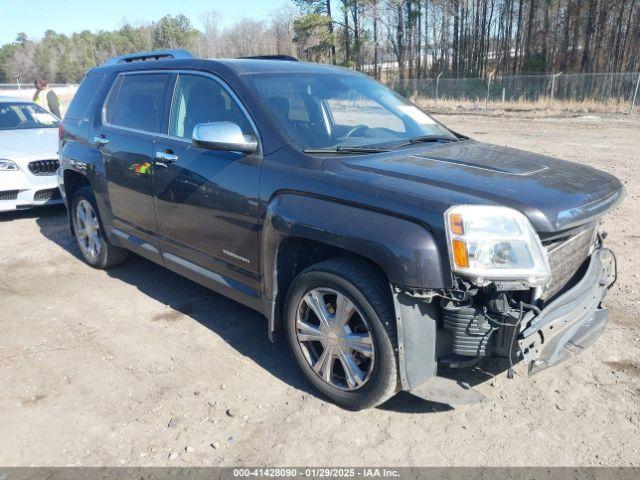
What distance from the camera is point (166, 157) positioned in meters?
4.01

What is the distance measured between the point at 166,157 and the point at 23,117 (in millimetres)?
6182

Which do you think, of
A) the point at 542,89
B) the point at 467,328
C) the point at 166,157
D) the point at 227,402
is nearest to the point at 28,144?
the point at 166,157

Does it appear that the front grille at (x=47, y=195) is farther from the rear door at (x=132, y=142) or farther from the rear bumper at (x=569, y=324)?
the rear bumper at (x=569, y=324)

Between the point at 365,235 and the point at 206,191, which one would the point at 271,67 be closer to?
the point at 206,191

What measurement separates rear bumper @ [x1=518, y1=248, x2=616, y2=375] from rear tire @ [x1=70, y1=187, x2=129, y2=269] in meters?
4.05

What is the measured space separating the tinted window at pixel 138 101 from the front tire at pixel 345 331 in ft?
6.67

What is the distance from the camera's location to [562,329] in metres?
2.87

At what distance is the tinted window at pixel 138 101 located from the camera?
4301 millimetres

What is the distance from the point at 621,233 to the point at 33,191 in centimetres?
735

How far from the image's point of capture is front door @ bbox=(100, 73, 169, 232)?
4.29m

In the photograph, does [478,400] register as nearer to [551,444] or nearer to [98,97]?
[551,444]

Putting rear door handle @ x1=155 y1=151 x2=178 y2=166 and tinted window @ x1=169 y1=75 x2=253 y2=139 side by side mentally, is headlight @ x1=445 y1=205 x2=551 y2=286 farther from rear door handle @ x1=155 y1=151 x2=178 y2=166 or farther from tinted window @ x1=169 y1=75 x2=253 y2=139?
rear door handle @ x1=155 y1=151 x2=178 y2=166

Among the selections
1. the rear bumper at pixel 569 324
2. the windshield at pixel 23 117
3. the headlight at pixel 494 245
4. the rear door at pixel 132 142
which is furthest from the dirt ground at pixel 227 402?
the windshield at pixel 23 117

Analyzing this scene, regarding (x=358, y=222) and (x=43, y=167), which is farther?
(x=43, y=167)
